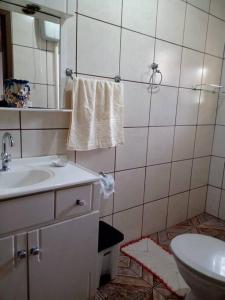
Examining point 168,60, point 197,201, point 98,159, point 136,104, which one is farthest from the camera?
point 197,201

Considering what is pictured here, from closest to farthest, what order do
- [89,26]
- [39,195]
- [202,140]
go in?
[39,195] < [89,26] < [202,140]

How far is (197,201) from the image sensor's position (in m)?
2.53

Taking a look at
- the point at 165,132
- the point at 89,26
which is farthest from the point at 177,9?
the point at 165,132

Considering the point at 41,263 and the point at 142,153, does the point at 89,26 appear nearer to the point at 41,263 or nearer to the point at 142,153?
the point at 142,153

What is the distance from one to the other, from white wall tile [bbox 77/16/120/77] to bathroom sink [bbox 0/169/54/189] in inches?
26.5

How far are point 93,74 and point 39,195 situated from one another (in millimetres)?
873

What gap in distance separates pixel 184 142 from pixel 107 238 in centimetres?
119

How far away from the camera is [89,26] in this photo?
146 cm

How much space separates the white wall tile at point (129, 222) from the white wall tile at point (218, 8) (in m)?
1.87

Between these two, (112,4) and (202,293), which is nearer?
(202,293)

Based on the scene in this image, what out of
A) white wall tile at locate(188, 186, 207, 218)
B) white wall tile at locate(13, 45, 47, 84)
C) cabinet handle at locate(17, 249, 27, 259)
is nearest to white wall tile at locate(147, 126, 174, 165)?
white wall tile at locate(188, 186, 207, 218)

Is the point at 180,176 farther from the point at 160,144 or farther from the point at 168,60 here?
the point at 168,60

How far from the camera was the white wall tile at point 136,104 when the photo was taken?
68.2 inches

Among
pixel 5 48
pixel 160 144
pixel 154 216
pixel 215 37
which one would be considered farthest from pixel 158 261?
Answer: pixel 215 37
